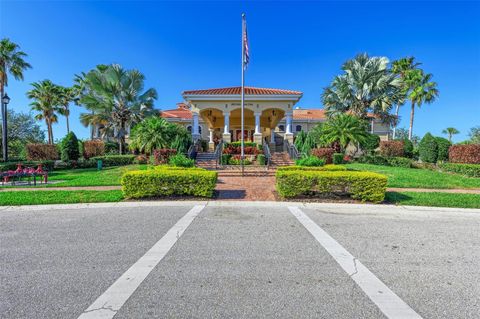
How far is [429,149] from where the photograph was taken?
17.2m

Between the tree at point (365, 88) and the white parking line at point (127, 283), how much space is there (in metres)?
20.3

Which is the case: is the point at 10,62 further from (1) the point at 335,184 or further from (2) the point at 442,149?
(2) the point at 442,149

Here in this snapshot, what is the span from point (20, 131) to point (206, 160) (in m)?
31.2

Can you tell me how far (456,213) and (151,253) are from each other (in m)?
7.81

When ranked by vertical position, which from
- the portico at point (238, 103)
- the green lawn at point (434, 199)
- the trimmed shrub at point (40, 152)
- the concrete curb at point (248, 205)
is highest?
the portico at point (238, 103)

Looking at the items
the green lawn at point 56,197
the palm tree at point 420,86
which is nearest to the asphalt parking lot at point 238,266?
the green lawn at point 56,197

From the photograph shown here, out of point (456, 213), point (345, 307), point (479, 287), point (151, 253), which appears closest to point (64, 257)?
point (151, 253)

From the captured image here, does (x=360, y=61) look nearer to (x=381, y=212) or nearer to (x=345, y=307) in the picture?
(x=381, y=212)

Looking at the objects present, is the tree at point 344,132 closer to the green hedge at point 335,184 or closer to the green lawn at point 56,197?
the green hedge at point 335,184

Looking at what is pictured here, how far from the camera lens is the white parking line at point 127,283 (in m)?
2.22

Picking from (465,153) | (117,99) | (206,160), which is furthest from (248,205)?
(117,99)

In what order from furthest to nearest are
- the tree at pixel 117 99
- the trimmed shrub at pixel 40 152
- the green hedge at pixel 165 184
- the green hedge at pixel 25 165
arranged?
1. the tree at pixel 117 99
2. the trimmed shrub at pixel 40 152
3. the green hedge at pixel 25 165
4. the green hedge at pixel 165 184

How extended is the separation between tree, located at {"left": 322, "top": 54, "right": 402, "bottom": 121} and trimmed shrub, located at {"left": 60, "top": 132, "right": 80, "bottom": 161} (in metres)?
22.2

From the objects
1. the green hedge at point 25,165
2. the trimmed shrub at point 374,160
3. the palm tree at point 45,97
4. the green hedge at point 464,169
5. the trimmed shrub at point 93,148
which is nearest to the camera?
the green hedge at point 464,169
